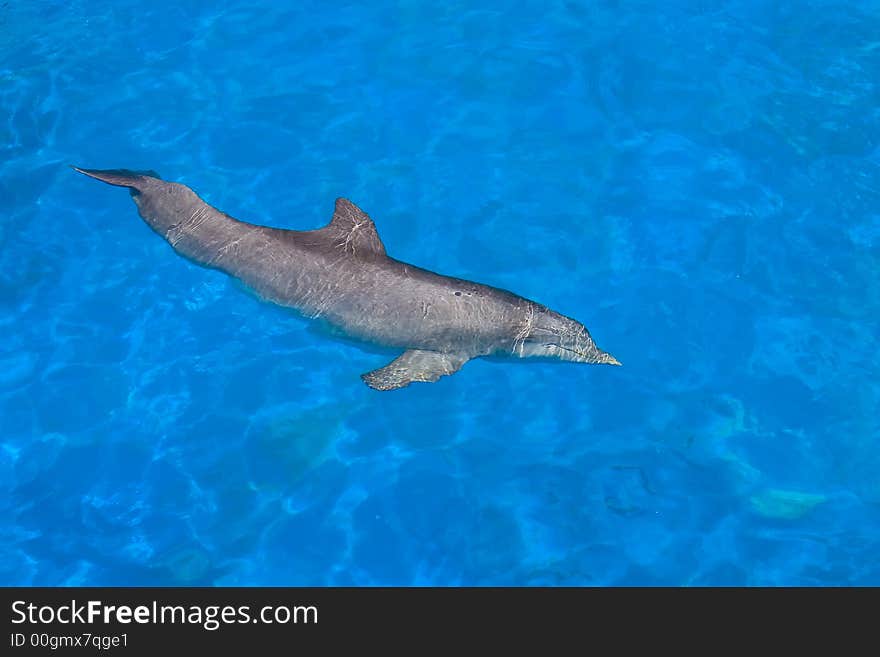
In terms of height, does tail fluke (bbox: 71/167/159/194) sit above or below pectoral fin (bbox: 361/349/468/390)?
above

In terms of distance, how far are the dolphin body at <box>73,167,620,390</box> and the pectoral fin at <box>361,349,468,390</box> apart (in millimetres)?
14

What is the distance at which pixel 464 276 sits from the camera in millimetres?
12867

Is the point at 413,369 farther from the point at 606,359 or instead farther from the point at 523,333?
the point at 606,359

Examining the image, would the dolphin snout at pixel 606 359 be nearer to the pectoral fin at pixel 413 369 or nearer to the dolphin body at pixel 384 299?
the dolphin body at pixel 384 299

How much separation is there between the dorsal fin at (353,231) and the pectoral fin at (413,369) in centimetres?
169

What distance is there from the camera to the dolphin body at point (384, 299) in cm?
1118

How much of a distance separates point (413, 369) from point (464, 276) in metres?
2.34

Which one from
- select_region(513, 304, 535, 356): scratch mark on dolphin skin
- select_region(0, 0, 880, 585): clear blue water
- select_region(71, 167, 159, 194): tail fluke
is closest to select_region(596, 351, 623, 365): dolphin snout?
select_region(0, 0, 880, 585): clear blue water

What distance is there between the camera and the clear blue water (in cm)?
1087

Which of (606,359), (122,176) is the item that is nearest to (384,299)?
(606,359)

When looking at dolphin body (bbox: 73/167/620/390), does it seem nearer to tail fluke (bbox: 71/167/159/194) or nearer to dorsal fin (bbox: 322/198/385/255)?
dorsal fin (bbox: 322/198/385/255)

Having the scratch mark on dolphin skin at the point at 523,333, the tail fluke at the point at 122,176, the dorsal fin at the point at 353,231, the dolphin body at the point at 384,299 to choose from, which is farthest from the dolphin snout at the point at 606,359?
the tail fluke at the point at 122,176

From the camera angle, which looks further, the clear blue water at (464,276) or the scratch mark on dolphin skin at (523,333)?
the scratch mark on dolphin skin at (523,333)

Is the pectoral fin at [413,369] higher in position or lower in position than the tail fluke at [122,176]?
lower
